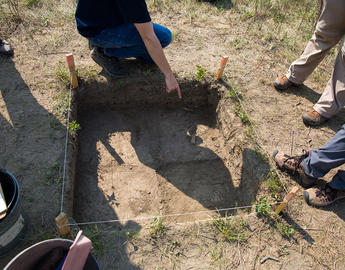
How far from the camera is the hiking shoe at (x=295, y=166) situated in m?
2.74

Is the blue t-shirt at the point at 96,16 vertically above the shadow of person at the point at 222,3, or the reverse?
the blue t-shirt at the point at 96,16

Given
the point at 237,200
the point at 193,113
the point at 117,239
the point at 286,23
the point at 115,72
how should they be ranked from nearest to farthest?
1. the point at 117,239
2. the point at 237,200
3. the point at 115,72
4. the point at 193,113
5. the point at 286,23

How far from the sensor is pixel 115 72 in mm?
3344

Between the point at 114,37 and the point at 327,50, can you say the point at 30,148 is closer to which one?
the point at 114,37

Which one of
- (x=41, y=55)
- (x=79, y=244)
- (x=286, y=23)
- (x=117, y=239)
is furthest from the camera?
(x=286, y=23)

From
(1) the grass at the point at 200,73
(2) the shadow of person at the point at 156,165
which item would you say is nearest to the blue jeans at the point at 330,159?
(2) the shadow of person at the point at 156,165

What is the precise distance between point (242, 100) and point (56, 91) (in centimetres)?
227

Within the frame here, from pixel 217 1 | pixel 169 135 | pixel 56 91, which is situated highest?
Answer: pixel 217 1

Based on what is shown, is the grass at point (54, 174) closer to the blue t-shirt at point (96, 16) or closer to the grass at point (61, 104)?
the grass at point (61, 104)

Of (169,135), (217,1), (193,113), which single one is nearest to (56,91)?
(169,135)

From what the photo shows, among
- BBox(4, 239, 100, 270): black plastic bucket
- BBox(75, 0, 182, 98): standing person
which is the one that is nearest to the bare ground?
BBox(75, 0, 182, 98): standing person

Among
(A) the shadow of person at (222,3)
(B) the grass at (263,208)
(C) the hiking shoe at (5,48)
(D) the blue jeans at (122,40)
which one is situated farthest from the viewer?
(A) the shadow of person at (222,3)

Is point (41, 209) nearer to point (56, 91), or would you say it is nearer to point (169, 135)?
point (56, 91)

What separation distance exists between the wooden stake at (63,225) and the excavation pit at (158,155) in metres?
0.61
